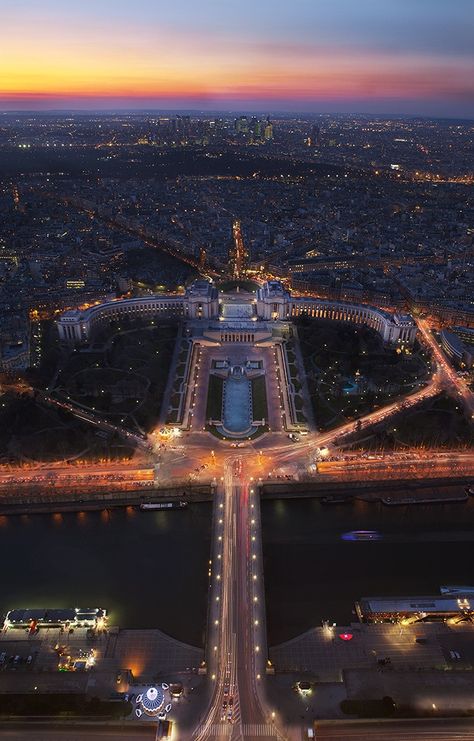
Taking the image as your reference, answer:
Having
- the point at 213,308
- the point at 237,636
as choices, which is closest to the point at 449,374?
the point at 213,308

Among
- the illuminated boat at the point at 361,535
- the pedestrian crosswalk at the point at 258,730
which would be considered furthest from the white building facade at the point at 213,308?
the pedestrian crosswalk at the point at 258,730

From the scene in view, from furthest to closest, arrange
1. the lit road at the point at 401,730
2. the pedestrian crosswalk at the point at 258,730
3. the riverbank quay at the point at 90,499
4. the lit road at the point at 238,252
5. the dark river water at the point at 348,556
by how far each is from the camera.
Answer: the lit road at the point at 238,252 < the riverbank quay at the point at 90,499 < the dark river water at the point at 348,556 < the lit road at the point at 401,730 < the pedestrian crosswalk at the point at 258,730

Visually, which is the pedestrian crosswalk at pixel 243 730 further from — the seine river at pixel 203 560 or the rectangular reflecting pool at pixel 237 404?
the rectangular reflecting pool at pixel 237 404

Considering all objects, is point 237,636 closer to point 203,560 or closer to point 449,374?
point 203,560

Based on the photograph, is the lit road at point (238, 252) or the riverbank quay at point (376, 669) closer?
the riverbank quay at point (376, 669)

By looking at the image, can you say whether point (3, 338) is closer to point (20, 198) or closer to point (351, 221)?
point (351, 221)

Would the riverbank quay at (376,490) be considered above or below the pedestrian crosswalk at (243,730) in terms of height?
above
